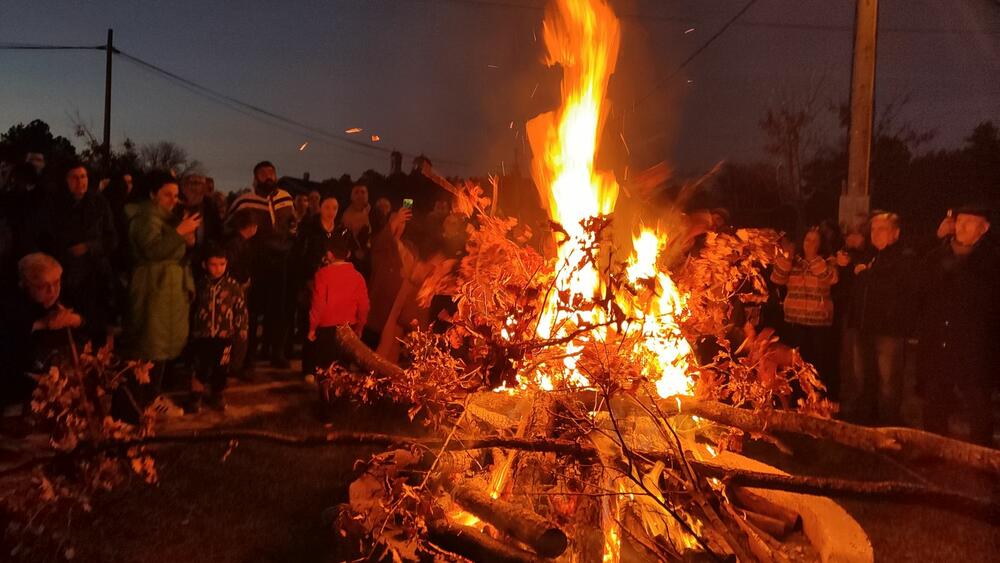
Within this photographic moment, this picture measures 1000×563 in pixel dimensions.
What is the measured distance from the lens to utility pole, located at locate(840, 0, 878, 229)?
32.2 ft

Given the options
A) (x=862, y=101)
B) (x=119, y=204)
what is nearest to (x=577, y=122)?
(x=119, y=204)

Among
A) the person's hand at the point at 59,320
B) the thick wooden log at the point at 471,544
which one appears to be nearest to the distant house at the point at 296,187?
the person's hand at the point at 59,320

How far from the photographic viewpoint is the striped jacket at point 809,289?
716 cm

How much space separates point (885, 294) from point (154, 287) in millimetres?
6268

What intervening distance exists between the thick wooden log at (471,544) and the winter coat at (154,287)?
11.8ft

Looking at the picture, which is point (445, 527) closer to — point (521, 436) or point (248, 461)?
point (521, 436)

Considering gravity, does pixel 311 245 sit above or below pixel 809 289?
above

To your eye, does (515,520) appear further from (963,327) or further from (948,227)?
(948,227)

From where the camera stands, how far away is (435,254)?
7.63 metres

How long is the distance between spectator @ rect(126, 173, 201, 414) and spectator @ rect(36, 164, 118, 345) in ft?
2.09

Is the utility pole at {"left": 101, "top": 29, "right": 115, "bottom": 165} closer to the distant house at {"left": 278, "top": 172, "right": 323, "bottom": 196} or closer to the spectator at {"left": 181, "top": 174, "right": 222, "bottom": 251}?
the distant house at {"left": 278, "top": 172, "right": 323, "bottom": 196}

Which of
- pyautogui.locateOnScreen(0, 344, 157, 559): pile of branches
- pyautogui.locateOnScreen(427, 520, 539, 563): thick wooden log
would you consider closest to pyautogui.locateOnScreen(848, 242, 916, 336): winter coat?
pyautogui.locateOnScreen(427, 520, 539, 563): thick wooden log

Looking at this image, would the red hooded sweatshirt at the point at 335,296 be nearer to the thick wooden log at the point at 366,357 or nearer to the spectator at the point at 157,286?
the spectator at the point at 157,286

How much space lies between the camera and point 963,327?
6.43 metres
